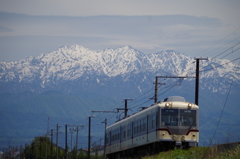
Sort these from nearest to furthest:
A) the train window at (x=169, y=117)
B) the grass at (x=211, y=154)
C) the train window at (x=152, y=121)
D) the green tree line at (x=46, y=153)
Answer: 1. the grass at (x=211, y=154)
2. the train window at (x=169, y=117)
3. the train window at (x=152, y=121)
4. the green tree line at (x=46, y=153)

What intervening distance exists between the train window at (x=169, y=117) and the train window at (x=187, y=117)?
0.35 m

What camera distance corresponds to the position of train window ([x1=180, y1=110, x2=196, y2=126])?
3166cm

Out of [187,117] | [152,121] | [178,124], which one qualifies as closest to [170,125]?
[178,124]

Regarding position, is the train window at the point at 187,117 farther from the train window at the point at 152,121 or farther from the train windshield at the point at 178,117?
the train window at the point at 152,121

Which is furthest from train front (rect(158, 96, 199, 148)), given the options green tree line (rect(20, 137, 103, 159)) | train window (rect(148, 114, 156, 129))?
green tree line (rect(20, 137, 103, 159))

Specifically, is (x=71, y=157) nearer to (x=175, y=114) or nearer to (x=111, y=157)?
(x=111, y=157)

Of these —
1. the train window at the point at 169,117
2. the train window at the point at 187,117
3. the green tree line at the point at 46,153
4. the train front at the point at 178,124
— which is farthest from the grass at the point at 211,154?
the green tree line at the point at 46,153

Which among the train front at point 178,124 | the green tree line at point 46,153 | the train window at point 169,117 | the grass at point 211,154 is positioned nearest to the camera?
the grass at point 211,154

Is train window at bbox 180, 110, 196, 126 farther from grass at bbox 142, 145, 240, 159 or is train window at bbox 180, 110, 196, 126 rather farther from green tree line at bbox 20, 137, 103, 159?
green tree line at bbox 20, 137, 103, 159

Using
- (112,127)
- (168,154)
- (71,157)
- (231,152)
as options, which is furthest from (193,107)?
(71,157)

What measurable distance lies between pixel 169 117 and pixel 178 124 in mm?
674

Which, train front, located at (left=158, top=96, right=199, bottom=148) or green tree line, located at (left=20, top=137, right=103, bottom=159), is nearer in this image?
train front, located at (left=158, top=96, right=199, bottom=148)

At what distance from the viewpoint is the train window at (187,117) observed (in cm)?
3166

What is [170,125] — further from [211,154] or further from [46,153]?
[46,153]
